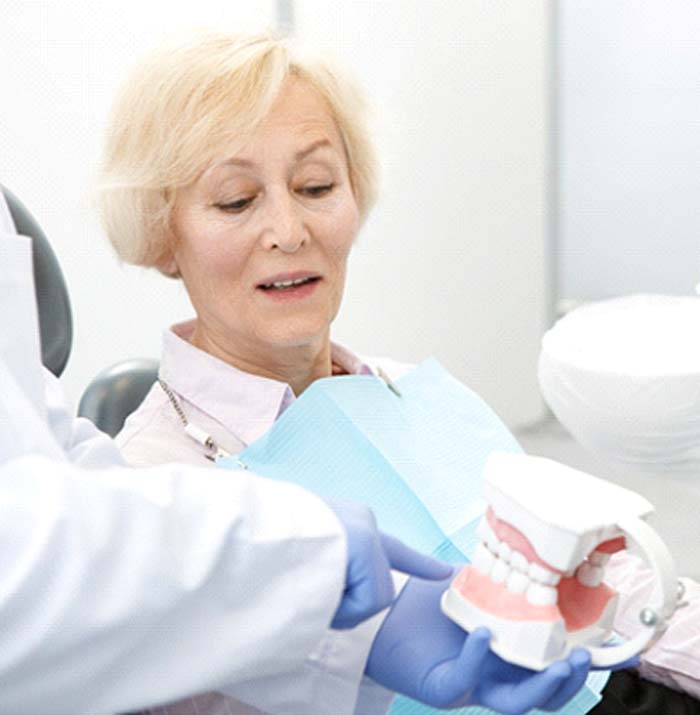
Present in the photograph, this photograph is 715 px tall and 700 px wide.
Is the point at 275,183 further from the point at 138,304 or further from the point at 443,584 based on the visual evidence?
the point at 138,304

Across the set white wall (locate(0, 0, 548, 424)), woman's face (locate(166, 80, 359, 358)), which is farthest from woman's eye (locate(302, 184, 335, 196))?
white wall (locate(0, 0, 548, 424))

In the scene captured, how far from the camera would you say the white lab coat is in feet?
2.72

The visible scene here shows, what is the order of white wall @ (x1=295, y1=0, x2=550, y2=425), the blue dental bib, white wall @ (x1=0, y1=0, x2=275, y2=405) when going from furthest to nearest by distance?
white wall @ (x1=295, y1=0, x2=550, y2=425) < white wall @ (x1=0, y1=0, x2=275, y2=405) < the blue dental bib

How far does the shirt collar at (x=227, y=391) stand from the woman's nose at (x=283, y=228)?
6.3 inches

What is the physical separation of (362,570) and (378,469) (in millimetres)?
455

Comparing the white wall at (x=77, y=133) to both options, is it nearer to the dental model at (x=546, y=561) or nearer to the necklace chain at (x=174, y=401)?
the necklace chain at (x=174, y=401)

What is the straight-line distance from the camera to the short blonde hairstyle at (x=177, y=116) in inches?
59.8

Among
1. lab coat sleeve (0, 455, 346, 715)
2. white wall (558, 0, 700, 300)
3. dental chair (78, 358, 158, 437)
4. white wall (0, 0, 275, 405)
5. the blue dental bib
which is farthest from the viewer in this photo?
white wall (558, 0, 700, 300)

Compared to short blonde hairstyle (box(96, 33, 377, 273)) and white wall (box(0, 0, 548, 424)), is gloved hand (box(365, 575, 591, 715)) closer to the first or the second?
short blonde hairstyle (box(96, 33, 377, 273))

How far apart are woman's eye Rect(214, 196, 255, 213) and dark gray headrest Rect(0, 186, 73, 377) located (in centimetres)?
21

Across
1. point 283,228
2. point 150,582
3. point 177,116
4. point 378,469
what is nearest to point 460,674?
point 150,582

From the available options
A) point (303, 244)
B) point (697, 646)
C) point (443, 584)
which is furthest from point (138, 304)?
point (443, 584)

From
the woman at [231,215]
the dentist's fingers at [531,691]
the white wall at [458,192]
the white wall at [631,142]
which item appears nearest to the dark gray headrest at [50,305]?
the woman at [231,215]

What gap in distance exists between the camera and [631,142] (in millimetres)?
3941
